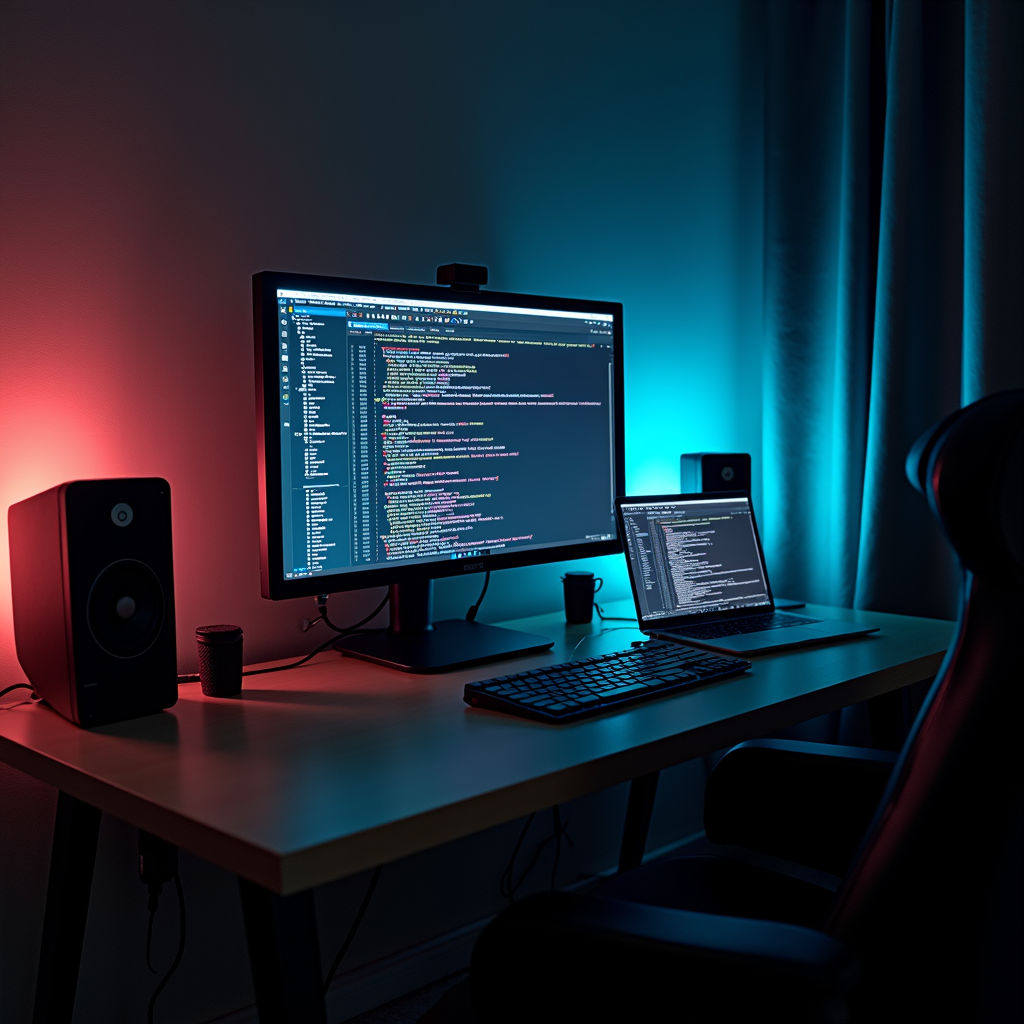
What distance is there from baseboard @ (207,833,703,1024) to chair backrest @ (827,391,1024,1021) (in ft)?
3.16

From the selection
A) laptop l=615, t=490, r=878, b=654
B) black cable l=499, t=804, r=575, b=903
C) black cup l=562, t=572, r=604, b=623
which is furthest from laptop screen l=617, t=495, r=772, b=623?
black cable l=499, t=804, r=575, b=903

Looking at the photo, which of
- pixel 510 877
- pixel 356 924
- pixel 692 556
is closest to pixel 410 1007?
pixel 356 924

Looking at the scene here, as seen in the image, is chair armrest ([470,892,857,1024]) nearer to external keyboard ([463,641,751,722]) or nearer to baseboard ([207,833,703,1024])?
external keyboard ([463,641,751,722])

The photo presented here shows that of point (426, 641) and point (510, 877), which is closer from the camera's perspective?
point (426, 641)

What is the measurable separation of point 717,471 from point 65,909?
1.37m

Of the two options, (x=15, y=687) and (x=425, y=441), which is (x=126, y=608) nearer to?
(x=15, y=687)

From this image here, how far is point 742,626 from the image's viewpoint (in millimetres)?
1570

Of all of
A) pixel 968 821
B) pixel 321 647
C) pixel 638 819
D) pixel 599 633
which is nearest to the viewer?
pixel 968 821

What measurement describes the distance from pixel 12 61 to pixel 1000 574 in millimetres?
1287

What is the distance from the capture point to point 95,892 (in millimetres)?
1332

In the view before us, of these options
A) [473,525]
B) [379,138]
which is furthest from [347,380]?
[379,138]

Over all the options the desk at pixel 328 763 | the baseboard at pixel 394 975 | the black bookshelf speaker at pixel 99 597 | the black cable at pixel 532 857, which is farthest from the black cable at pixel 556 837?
the black bookshelf speaker at pixel 99 597

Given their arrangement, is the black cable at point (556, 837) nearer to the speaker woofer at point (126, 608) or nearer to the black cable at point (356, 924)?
the black cable at point (356, 924)

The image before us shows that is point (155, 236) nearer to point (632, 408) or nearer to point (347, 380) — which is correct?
point (347, 380)
